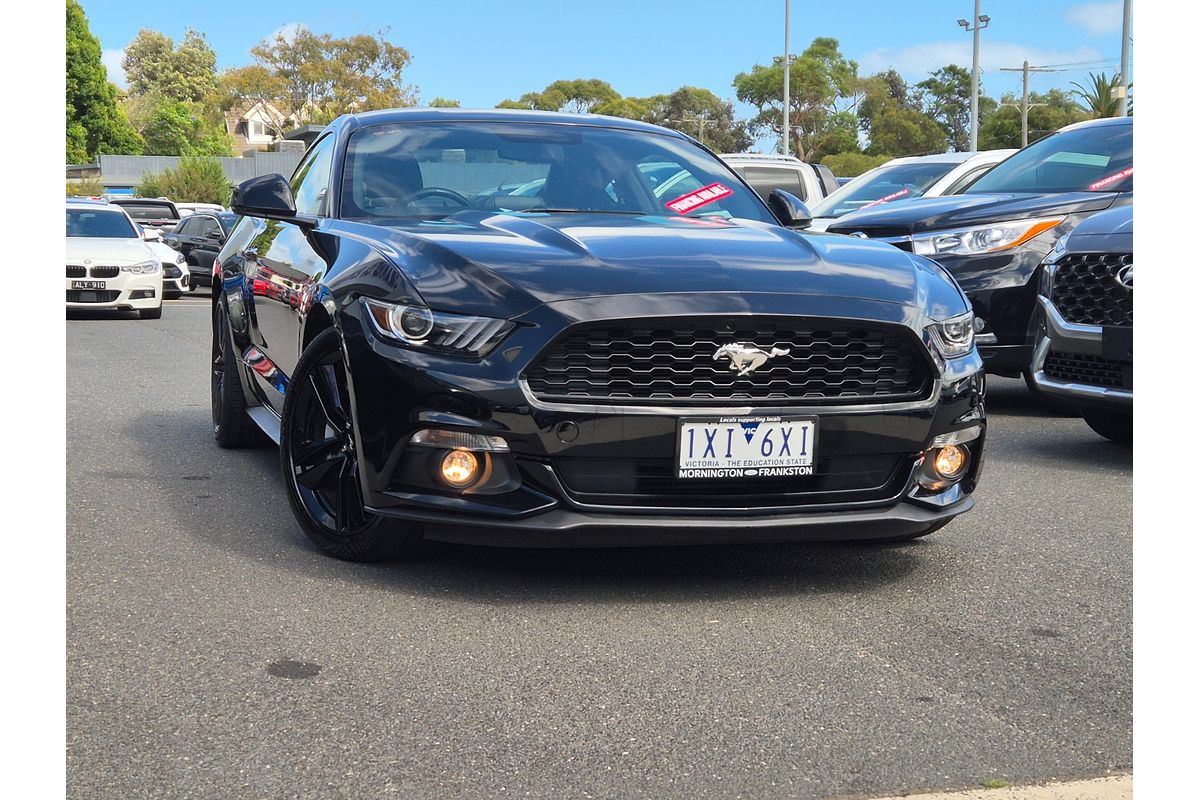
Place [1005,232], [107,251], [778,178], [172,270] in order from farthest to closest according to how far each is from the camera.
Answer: [172,270] < [107,251] < [778,178] < [1005,232]

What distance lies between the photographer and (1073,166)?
9.32m

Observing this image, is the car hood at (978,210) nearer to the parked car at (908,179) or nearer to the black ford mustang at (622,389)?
the parked car at (908,179)

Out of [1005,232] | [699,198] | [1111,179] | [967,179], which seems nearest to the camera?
[699,198]

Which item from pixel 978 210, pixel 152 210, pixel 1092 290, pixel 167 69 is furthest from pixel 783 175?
pixel 167 69

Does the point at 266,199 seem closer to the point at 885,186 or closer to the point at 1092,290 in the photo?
the point at 1092,290

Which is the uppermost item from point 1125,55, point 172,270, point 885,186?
point 1125,55

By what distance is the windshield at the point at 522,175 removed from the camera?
541 centimetres

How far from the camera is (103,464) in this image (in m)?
6.55

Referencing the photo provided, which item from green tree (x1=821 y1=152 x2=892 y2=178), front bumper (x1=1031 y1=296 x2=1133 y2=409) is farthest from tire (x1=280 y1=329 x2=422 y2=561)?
green tree (x1=821 y1=152 x2=892 y2=178)

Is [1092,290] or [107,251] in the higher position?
[107,251]

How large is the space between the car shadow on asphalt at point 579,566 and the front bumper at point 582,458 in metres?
0.26

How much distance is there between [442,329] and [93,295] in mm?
15314
